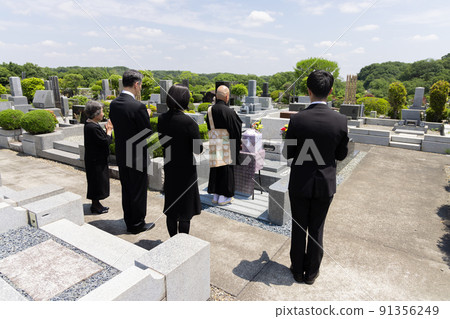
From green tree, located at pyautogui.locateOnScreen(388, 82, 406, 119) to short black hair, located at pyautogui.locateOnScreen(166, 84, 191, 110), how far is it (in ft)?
59.2

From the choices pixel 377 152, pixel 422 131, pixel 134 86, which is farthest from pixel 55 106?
pixel 422 131

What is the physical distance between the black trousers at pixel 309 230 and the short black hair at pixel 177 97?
1650 mm

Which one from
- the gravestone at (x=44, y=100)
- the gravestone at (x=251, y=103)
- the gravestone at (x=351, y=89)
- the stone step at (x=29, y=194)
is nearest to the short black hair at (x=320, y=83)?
the stone step at (x=29, y=194)

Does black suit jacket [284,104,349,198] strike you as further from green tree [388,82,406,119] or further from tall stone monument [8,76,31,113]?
tall stone monument [8,76,31,113]

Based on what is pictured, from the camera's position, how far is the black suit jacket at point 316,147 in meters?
2.79

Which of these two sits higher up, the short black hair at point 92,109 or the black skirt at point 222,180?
the short black hair at point 92,109

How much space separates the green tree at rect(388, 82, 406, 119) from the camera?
17484mm

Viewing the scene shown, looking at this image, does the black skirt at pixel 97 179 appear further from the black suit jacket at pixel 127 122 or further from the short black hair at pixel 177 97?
the short black hair at pixel 177 97

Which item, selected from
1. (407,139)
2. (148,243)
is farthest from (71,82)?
(148,243)

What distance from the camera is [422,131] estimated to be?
44.2 ft

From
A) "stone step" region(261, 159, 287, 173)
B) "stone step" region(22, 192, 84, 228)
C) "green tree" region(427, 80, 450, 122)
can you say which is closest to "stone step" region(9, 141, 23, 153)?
"stone step" region(22, 192, 84, 228)

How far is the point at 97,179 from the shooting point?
480 centimetres

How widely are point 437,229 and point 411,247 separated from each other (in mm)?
1019

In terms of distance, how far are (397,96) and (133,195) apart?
18.5 m
